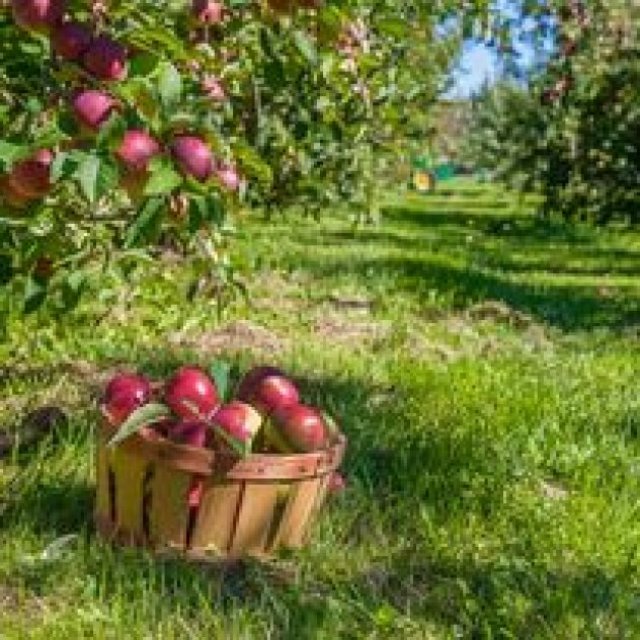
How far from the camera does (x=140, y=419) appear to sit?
326 cm

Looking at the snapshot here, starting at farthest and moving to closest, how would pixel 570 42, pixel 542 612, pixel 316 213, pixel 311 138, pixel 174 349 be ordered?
1. pixel 570 42
2. pixel 316 213
3. pixel 311 138
4. pixel 174 349
5. pixel 542 612

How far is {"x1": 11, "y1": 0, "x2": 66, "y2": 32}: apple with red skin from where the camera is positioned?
2.79 metres

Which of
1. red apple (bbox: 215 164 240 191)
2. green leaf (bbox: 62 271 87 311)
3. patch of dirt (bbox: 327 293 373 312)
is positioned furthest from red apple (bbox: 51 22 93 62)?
patch of dirt (bbox: 327 293 373 312)

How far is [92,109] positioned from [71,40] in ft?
0.50

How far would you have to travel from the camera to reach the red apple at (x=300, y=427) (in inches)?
134

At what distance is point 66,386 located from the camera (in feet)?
16.0

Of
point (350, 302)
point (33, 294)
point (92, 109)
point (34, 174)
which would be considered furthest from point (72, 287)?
point (350, 302)

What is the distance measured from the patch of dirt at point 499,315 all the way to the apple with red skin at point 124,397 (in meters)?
4.46

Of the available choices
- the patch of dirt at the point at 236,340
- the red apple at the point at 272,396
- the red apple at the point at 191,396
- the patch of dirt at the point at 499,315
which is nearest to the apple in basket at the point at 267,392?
the red apple at the point at 272,396

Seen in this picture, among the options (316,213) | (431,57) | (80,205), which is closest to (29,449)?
(80,205)

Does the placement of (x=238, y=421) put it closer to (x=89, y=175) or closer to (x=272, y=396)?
(x=272, y=396)

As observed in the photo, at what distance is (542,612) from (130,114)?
137cm

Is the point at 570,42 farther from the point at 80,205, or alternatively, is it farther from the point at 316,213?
the point at 80,205

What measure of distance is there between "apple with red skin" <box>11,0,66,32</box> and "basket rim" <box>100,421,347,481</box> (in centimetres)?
99
